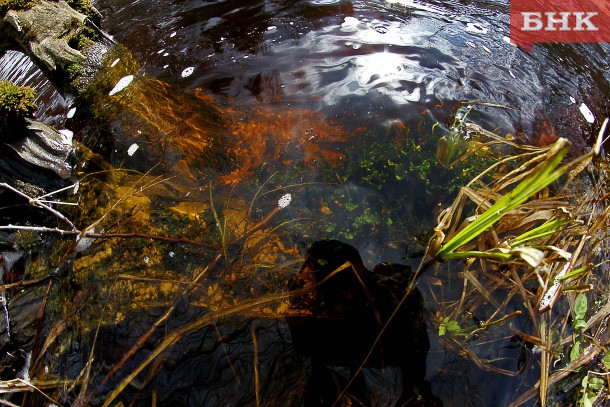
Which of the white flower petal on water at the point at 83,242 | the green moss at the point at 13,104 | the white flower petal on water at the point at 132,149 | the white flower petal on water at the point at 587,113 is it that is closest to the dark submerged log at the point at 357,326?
the white flower petal on water at the point at 83,242

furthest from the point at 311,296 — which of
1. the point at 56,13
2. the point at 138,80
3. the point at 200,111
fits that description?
the point at 56,13

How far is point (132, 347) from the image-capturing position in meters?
1.95

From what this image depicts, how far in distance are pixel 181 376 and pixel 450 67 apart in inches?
105

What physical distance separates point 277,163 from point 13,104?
199cm

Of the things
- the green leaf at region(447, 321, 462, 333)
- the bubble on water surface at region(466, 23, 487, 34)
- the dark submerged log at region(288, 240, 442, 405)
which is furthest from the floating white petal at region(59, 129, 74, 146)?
the bubble on water surface at region(466, 23, 487, 34)

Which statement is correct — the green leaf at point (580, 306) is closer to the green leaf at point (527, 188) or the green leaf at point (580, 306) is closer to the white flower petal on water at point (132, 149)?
the green leaf at point (527, 188)

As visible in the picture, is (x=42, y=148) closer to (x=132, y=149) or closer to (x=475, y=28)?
(x=132, y=149)

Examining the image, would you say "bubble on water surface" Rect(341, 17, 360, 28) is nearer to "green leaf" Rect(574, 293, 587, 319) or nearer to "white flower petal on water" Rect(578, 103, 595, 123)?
"white flower petal on water" Rect(578, 103, 595, 123)

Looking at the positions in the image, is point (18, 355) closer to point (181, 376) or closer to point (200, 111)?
point (181, 376)

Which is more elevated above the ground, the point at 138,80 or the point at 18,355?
the point at 138,80

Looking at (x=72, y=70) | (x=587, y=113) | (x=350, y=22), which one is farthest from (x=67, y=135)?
(x=587, y=113)

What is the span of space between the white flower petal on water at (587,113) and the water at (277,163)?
5cm

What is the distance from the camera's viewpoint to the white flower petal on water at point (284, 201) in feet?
7.09

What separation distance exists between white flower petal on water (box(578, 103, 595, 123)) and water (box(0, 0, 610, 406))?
0.16ft
